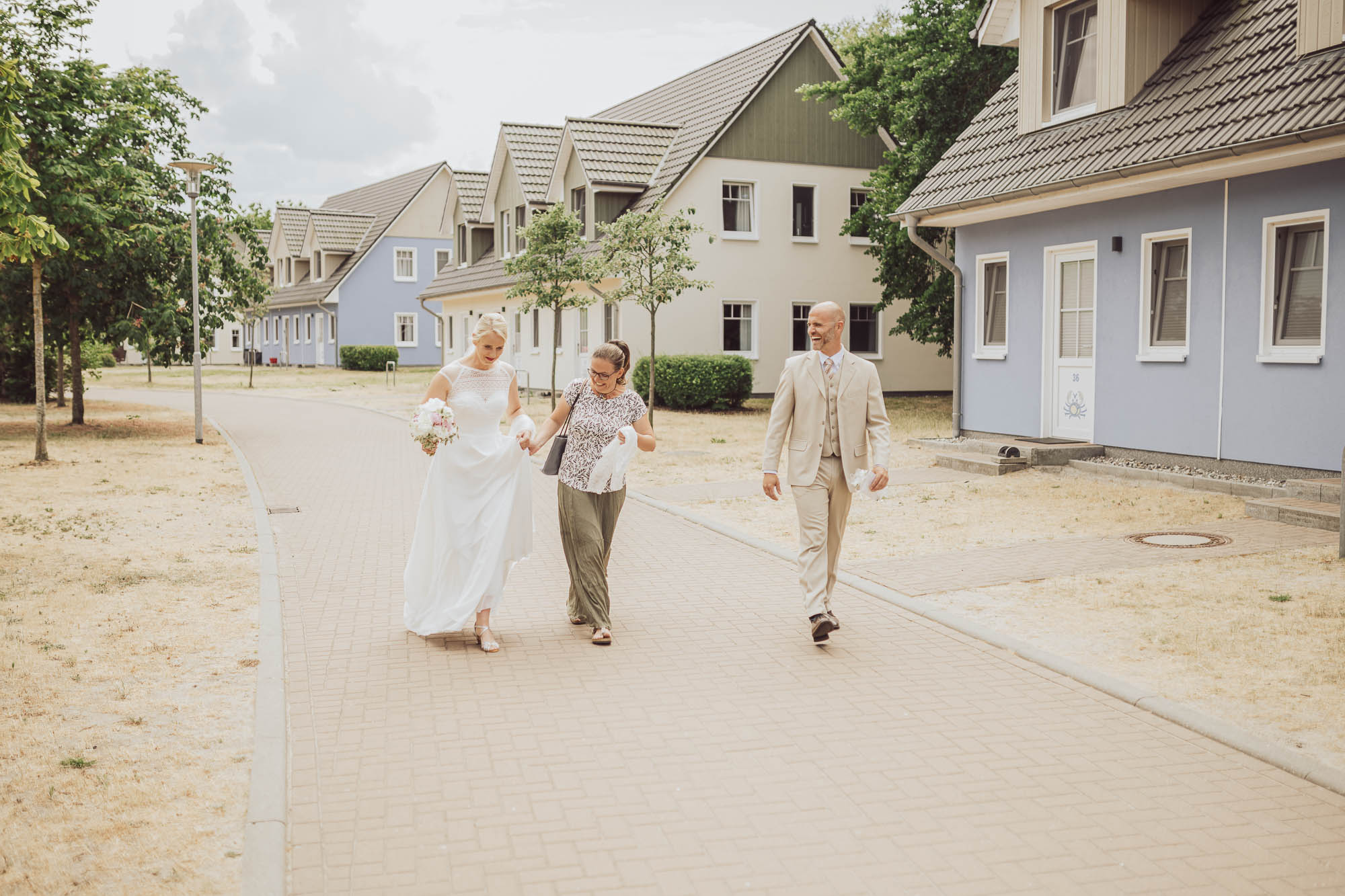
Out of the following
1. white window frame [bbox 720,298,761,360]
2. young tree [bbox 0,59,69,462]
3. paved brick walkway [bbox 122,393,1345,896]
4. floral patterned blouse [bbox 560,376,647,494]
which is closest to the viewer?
paved brick walkway [bbox 122,393,1345,896]

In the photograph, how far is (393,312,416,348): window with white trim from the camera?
54.5 m

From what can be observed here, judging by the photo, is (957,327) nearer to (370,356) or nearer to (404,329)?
(370,356)

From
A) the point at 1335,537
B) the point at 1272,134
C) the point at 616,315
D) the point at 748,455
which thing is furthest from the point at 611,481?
the point at 616,315

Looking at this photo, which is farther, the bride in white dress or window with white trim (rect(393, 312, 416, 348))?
window with white trim (rect(393, 312, 416, 348))

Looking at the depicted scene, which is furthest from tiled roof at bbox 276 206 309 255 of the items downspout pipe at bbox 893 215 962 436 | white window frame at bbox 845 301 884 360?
downspout pipe at bbox 893 215 962 436

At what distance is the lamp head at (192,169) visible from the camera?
19.6m

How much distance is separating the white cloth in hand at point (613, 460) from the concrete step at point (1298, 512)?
6671mm

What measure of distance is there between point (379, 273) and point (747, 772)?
51.7 meters

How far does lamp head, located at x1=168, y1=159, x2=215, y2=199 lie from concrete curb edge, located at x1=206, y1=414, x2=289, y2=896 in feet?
42.7

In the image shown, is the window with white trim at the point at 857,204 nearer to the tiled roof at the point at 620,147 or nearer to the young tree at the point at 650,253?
the tiled roof at the point at 620,147

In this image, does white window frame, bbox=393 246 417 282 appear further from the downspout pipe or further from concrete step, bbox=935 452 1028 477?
concrete step, bbox=935 452 1028 477

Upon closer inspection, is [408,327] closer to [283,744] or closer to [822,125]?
[822,125]

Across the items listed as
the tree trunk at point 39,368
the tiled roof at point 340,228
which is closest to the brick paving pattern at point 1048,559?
the tree trunk at point 39,368

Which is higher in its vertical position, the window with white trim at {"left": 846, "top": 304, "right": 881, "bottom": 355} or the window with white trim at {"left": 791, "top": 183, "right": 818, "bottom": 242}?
the window with white trim at {"left": 791, "top": 183, "right": 818, "bottom": 242}
